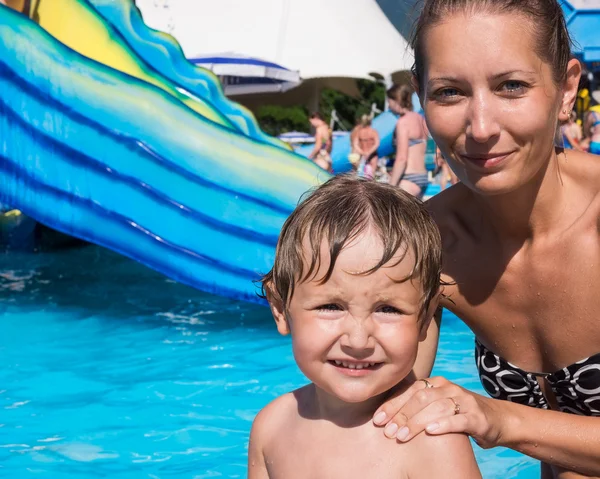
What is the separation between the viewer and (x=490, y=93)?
1.94 metres

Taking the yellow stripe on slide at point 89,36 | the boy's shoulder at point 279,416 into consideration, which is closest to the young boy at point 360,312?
the boy's shoulder at point 279,416

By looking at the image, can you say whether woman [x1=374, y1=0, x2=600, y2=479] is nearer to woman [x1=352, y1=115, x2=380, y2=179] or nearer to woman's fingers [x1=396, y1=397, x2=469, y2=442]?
woman's fingers [x1=396, y1=397, x2=469, y2=442]

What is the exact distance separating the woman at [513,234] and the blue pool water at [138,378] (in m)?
1.71

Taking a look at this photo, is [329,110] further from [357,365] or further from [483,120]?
[357,365]

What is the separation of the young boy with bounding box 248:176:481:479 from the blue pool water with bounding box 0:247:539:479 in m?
2.06

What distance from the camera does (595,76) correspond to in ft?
58.2

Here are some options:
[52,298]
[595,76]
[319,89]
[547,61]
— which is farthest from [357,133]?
[319,89]

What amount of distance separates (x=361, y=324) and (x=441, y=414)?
24 cm

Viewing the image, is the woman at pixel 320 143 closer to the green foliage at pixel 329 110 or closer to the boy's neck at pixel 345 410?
the boy's neck at pixel 345 410

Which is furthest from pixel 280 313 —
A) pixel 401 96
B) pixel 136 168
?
pixel 401 96

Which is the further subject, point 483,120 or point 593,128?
point 593,128

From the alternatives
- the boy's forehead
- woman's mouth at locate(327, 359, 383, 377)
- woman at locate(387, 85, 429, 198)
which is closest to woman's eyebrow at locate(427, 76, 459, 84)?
the boy's forehead

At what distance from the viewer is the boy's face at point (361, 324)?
70.1 inches

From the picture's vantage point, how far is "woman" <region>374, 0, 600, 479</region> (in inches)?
75.4
